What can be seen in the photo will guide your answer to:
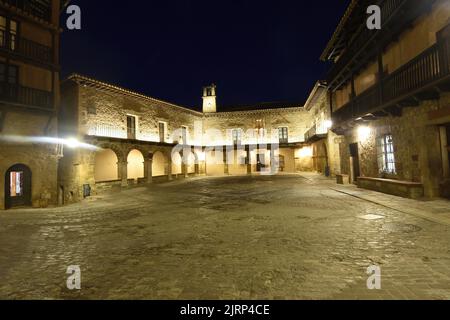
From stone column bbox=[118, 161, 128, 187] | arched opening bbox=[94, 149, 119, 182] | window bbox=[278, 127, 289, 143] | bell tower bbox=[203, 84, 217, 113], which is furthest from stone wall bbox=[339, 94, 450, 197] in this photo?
bell tower bbox=[203, 84, 217, 113]

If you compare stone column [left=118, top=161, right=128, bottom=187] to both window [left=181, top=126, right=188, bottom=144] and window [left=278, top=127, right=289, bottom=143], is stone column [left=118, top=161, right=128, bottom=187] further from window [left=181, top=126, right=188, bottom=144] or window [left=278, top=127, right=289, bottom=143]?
window [left=278, top=127, right=289, bottom=143]

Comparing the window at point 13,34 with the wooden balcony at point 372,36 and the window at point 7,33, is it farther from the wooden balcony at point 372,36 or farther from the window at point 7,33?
the wooden balcony at point 372,36

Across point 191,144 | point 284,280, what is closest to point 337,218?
point 284,280

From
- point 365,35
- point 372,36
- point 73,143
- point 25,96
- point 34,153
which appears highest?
point 365,35

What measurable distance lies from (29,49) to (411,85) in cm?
1786

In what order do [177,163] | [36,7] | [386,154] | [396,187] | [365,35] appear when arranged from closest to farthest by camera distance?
[396,187], [386,154], [365,35], [36,7], [177,163]

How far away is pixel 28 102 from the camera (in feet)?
40.7

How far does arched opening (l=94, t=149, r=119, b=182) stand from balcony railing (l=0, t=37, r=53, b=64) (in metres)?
8.79

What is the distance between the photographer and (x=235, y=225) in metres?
6.14

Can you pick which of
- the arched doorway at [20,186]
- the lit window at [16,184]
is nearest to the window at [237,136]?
the arched doorway at [20,186]

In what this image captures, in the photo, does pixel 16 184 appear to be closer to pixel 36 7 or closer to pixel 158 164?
pixel 36 7

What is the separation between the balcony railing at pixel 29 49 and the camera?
40.1 ft

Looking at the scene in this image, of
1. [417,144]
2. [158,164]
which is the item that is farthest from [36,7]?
[417,144]

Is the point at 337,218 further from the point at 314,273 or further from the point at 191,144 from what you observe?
the point at 191,144
